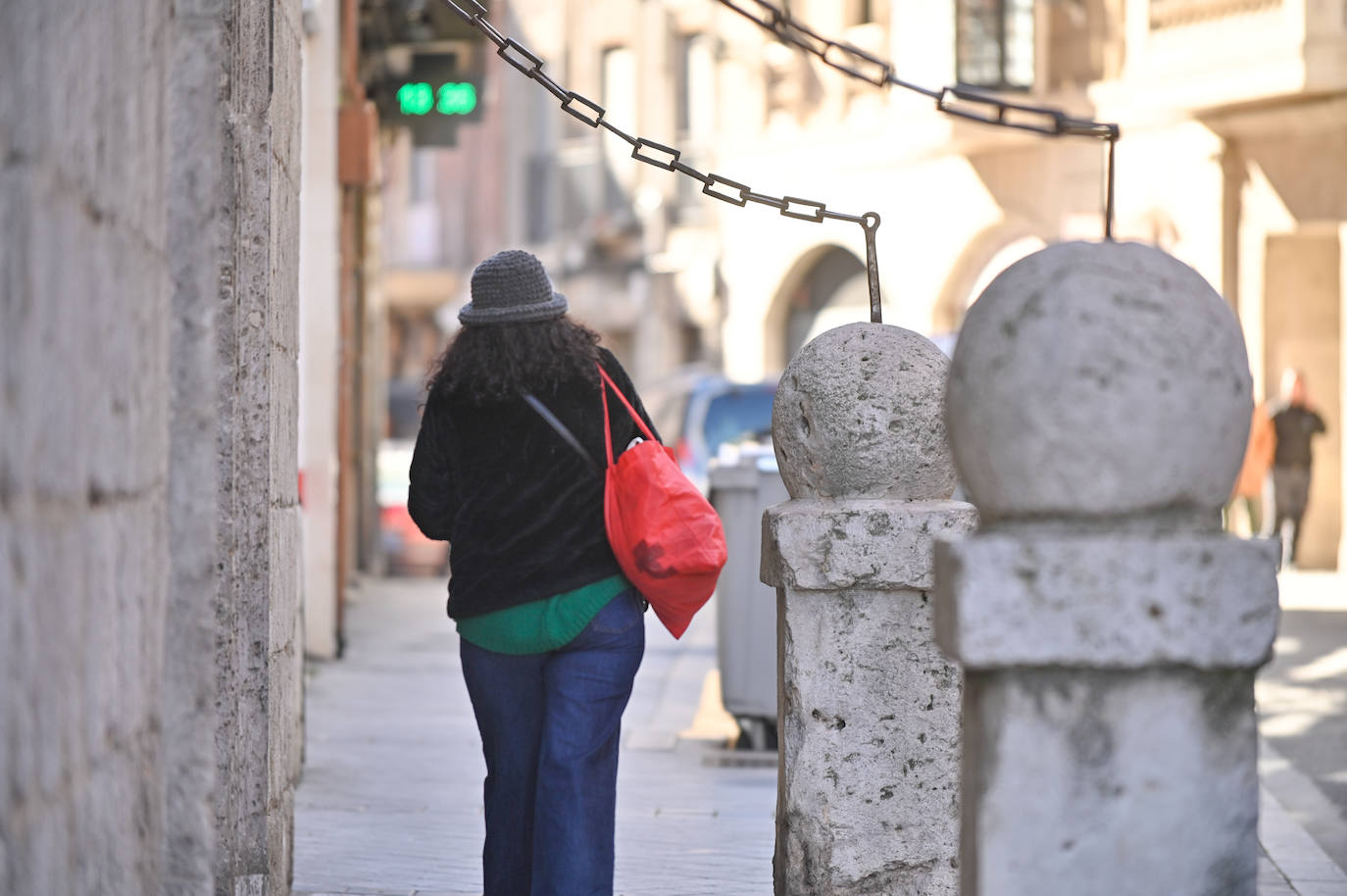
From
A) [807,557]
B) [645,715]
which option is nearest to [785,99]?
[645,715]

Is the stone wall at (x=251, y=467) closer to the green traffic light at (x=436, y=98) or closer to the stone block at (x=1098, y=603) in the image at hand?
the stone block at (x=1098, y=603)

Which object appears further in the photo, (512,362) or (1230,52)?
(1230,52)

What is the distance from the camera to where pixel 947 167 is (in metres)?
25.3

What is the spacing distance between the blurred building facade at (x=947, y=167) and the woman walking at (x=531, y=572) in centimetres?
1404

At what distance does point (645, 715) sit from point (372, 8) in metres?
7.59

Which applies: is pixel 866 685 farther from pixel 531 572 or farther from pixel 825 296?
pixel 825 296

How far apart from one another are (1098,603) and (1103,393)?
309mm

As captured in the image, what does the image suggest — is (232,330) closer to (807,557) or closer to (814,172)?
(807,557)

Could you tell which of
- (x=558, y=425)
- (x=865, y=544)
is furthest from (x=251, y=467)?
(x=865, y=544)

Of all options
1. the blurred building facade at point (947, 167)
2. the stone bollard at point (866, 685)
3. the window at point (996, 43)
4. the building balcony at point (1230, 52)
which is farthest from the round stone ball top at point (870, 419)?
the window at point (996, 43)

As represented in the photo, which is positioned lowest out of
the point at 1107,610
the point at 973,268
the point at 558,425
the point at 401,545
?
the point at 401,545

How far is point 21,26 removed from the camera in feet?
7.61

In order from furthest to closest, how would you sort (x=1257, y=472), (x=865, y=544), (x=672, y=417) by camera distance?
(x=1257, y=472), (x=672, y=417), (x=865, y=544)

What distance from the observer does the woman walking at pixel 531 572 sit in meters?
4.71
